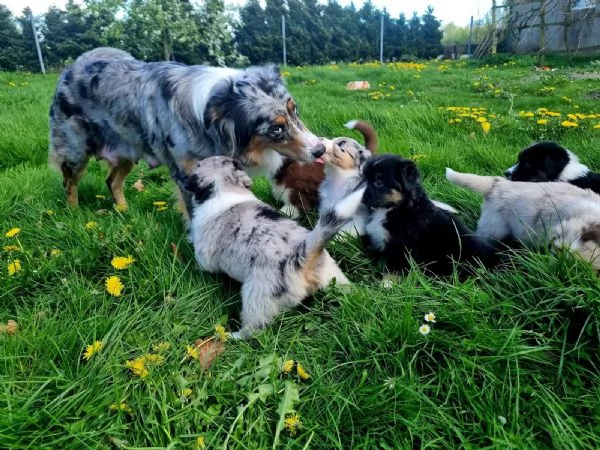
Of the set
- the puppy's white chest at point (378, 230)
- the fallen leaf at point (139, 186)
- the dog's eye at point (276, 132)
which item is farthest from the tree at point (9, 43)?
the puppy's white chest at point (378, 230)

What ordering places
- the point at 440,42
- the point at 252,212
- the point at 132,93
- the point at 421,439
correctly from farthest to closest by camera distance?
the point at 440,42, the point at 132,93, the point at 252,212, the point at 421,439

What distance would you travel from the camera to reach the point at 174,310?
2514mm

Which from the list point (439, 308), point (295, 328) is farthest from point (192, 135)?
point (439, 308)

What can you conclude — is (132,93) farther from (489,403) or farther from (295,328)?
(489,403)

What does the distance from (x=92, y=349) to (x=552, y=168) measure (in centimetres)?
362

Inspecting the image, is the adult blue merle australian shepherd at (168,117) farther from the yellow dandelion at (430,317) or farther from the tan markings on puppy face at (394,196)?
the yellow dandelion at (430,317)

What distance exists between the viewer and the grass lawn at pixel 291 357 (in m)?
1.79

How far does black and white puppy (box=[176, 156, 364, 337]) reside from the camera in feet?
7.56

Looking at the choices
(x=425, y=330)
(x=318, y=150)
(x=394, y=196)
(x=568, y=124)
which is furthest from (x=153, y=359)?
(x=568, y=124)

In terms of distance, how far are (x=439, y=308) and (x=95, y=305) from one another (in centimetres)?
192

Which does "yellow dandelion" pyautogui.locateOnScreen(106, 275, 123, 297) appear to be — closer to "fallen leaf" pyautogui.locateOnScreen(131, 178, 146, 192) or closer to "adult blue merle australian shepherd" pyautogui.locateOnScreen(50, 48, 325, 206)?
"adult blue merle australian shepherd" pyautogui.locateOnScreen(50, 48, 325, 206)

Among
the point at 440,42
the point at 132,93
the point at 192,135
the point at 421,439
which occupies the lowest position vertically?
the point at 421,439

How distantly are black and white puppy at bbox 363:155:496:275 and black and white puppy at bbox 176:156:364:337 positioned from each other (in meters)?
0.56

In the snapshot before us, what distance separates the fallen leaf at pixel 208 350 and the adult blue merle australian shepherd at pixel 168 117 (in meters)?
1.55
